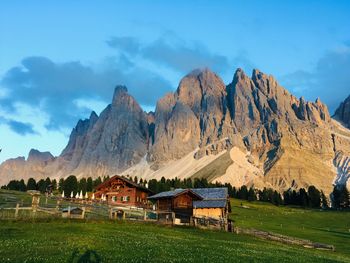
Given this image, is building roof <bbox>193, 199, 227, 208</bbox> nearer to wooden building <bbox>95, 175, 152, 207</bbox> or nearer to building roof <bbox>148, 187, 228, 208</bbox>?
building roof <bbox>148, 187, 228, 208</bbox>

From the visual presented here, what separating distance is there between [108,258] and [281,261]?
1161 cm

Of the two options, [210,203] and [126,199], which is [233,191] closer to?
[126,199]

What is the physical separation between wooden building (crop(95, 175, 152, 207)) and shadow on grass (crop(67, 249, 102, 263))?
7782 centimetres

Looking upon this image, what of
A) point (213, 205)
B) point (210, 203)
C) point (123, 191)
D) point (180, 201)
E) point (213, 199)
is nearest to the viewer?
point (213, 205)

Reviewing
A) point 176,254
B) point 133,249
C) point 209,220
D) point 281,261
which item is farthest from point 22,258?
point 209,220

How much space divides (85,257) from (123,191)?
272 ft

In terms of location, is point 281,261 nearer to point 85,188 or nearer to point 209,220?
point 209,220

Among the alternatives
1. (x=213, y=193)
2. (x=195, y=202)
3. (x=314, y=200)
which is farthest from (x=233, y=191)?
(x=195, y=202)

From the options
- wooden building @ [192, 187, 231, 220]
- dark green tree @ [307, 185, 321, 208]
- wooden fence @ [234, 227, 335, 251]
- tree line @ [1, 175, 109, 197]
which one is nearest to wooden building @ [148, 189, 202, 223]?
wooden building @ [192, 187, 231, 220]

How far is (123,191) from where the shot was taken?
102 metres

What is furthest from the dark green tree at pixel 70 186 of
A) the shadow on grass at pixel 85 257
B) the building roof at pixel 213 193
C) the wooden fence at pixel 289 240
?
the shadow on grass at pixel 85 257

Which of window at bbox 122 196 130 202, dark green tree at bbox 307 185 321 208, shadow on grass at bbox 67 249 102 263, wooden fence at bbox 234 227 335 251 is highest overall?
dark green tree at bbox 307 185 321 208

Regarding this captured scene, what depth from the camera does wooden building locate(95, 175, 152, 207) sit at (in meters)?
100

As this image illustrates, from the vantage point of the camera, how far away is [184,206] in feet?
243
